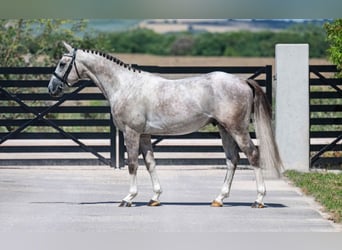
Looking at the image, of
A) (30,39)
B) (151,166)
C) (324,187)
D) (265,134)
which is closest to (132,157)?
(151,166)

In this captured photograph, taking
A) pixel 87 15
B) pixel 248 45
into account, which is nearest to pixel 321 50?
pixel 248 45

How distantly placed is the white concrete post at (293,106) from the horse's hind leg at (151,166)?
3.57 meters

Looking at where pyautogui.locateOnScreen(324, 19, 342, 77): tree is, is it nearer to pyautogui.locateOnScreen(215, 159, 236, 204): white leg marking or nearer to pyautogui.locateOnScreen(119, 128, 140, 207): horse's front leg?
pyautogui.locateOnScreen(215, 159, 236, 204): white leg marking

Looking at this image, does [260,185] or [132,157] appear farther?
[132,157]

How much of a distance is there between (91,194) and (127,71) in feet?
5.99

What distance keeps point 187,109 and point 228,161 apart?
75cm

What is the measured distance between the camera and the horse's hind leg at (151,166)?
11633mm

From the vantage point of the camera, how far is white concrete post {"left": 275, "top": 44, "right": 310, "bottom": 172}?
14.8 meters

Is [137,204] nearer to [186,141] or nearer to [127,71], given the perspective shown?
[127,71]

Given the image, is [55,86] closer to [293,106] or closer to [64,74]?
[64,74]

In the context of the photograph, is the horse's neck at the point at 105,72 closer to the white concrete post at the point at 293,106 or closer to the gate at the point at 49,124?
the gate at the point at 49,124

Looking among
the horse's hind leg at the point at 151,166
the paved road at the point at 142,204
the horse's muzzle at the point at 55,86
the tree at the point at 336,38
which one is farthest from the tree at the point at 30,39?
the horse's hind leg at the point at 151,166

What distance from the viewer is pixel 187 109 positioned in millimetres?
11445

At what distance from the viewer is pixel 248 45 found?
43.2 metres
